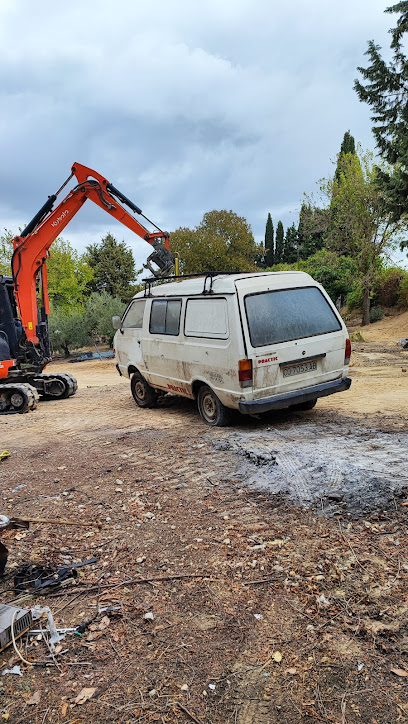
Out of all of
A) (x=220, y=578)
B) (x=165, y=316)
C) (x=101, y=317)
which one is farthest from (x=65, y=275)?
(x=220, y=578)

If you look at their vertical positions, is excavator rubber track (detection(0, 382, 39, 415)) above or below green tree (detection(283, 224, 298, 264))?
below

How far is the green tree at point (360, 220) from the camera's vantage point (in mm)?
26047

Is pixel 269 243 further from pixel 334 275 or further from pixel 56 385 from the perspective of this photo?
pixel 56 385

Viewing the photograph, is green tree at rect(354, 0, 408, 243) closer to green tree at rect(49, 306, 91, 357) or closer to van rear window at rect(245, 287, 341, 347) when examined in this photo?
van rear window at rect(245, 287, 341, 347)

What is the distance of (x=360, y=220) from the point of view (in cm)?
2659

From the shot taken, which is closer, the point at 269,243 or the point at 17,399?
the point at 17,399

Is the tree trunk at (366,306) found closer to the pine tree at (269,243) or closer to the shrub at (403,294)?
the shrub at (403,294)

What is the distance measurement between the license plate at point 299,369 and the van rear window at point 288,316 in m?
0.40

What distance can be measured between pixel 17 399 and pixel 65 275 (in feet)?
87.6

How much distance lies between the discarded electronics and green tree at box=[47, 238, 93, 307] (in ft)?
112

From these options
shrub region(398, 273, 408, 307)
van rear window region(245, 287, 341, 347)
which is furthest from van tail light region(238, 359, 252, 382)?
shrub region(398, 273, 408, 307)

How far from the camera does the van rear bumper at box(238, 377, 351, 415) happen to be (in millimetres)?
6488

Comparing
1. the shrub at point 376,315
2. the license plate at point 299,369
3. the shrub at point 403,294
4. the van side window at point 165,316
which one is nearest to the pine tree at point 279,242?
the shrub at point 376,315

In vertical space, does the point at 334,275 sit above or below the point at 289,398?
above
